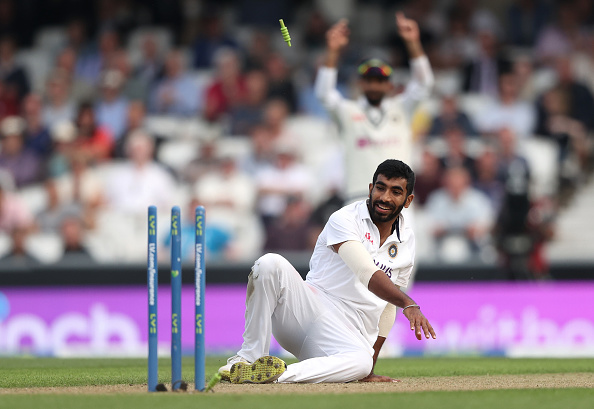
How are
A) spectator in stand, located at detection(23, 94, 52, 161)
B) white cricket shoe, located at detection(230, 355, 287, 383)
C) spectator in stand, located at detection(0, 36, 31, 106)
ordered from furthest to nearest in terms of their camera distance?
spectator in stand, located at detection(0, 36, 31, 106)
spectator in stand, located at detection(23, 94, 52, 161)
white cricket shoe, located at detection(230, 355, 287, 383)

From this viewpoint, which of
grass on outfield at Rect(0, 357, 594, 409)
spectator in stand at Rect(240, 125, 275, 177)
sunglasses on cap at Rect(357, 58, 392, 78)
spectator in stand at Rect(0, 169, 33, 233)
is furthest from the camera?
spectator in stand at Rect(240, 125, 275, 177)

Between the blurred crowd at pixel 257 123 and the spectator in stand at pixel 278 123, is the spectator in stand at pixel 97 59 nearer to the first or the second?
the blurred crowd at pixel 257 123

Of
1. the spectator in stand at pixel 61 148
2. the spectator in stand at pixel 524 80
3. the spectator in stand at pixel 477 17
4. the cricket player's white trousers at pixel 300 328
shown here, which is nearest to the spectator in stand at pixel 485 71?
the spectator in stand at pixel 524 80

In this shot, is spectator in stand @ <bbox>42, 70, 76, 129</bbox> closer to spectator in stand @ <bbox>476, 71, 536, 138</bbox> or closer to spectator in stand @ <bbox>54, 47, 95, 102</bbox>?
spectator in stand @ <bbox>54, 47, 95, 102</bbox>

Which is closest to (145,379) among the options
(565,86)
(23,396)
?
(23,396)

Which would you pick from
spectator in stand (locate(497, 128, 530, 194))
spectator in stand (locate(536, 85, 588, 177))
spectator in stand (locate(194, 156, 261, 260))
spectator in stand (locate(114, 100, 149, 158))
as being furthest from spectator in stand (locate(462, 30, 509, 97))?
spectator in stand (locate(114, 100, 149, 158))

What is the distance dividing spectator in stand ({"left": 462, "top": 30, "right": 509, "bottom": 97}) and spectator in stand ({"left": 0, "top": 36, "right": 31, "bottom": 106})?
5.93 meters

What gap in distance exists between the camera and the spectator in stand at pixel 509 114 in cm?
1334

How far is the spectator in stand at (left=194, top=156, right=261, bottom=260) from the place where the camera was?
38.0 feet

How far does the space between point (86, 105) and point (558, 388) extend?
8.75 meters

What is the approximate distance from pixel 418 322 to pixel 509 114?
28.4 ft

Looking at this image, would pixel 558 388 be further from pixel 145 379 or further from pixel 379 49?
pixel 379 49

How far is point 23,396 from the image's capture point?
17.7ft

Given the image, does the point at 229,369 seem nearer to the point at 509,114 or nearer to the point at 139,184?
the point at 139,184
